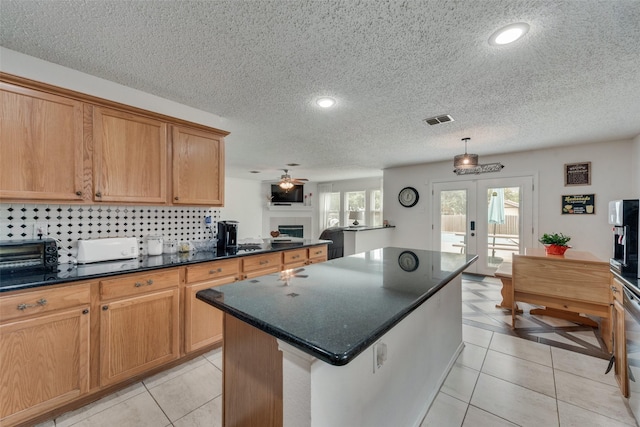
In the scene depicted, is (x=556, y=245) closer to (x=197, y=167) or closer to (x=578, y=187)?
(x=578, y=187)

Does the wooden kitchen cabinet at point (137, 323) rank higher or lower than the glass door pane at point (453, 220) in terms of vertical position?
lower

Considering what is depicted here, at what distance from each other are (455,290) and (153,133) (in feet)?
9.60

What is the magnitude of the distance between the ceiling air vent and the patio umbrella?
269 cm

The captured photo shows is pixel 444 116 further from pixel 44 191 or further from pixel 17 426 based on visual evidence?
pixel 17 426

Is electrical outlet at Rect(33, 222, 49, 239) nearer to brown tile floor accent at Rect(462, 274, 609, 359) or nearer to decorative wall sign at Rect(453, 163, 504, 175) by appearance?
brown tile floor accent at Rect(462, 274, 609, 359)

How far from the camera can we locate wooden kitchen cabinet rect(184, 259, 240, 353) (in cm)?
219

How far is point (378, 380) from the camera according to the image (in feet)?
3.70

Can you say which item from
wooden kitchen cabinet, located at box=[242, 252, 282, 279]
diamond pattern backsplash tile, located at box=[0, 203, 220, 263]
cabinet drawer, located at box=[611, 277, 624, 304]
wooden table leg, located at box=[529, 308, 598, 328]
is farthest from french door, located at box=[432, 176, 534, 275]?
diamond pattern backsplash tile, located at box=[0, 203, 220, 263]

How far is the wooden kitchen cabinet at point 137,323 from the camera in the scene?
178 cm

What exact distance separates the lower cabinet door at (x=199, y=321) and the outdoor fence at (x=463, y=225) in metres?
4.69

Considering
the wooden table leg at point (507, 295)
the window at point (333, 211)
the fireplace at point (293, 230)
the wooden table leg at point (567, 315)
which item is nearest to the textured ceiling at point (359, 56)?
the wooden table leg at point (507, 295)

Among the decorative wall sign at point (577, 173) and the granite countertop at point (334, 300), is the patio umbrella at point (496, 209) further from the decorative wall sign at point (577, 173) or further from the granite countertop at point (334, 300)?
the granite countertop at point (334, 300)

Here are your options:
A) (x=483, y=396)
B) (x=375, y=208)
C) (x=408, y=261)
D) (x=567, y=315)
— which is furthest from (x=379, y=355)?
(x=375, y=208)

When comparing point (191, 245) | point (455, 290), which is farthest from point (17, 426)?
point (455, 290)
